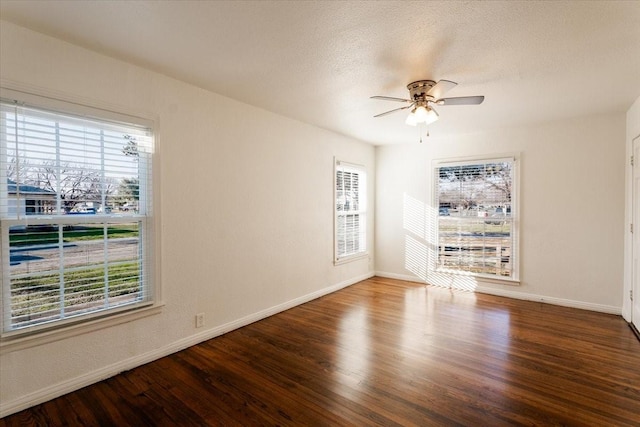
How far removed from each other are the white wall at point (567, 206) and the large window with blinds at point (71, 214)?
4.44m

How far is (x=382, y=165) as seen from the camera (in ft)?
19.4

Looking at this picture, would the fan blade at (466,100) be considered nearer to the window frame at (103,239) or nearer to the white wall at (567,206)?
the white wall at (567,206)

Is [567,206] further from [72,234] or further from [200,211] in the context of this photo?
[72,234]

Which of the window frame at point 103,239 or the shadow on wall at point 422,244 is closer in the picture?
the window frame at point 103,239

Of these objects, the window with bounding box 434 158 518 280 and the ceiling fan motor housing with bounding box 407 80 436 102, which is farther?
the window with bounding box 434 158 518 280

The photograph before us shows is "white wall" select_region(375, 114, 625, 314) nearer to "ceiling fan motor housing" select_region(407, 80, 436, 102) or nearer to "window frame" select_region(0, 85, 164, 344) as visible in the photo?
"ceiling fan motor housing" select_region(407, 80, 436, 102)

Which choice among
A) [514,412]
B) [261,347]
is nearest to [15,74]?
[261,347]

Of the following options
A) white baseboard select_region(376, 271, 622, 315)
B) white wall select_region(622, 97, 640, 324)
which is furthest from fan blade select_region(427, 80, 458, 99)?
white baseboard select_region(376, 271, 622, 315)

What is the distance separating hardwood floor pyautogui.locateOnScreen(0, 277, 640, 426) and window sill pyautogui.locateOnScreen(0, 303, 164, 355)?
0.42m

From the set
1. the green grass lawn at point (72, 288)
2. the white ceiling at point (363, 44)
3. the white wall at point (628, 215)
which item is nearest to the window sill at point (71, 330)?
the green grass lawn at point (72, 288)

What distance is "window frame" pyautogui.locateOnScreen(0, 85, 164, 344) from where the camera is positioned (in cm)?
204

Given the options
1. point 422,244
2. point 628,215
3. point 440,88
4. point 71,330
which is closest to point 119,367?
point 71,330

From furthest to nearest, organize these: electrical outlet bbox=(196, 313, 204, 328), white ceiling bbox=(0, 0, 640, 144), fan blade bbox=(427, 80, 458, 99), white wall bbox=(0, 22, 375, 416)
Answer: electrical outlet bbox=(196, 313, 204, 328)
fan blade bbox=(427, 80, 458, 99)
white wall bbox=(0, 22, 375, 416)
white ceiling bbox=(0, 0, 640, 144)

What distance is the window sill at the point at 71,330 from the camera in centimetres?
206
